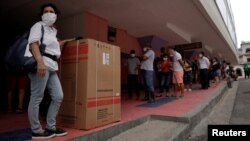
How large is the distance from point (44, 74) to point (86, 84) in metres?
0.65

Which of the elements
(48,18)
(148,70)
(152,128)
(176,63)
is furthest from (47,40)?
(176,63)

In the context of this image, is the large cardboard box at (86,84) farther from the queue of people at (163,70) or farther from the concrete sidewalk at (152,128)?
the queue of people at (163,70)

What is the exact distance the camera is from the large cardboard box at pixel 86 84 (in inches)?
129

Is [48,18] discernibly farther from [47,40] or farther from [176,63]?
[176,63]

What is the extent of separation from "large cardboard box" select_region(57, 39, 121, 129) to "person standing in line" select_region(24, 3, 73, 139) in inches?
13.9

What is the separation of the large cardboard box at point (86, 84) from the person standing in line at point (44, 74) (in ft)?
1.16

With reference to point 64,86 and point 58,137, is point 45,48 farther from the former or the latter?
point 58,137

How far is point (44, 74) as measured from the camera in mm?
2742

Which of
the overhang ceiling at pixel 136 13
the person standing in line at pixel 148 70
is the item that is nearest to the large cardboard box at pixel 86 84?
the person standing in line at pixel 148 70

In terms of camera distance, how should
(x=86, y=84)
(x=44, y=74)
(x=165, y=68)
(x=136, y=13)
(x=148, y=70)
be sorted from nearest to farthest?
1. (x=44, y=74)
2. (x=86, y=84)
3. (x=148, y=70)
4. (x=136, y=13)
5. (x=165, y=68)

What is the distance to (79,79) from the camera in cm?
332

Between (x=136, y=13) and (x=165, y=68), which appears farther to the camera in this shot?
(x=165, y=68)

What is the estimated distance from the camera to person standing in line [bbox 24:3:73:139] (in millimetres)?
2778

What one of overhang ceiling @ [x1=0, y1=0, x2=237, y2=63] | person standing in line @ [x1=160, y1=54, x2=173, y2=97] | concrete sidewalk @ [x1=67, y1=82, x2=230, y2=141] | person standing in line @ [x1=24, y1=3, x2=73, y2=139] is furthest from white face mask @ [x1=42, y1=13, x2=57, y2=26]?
person standing in line @ [x1=160, y1=54, x2=173, y2=97]
